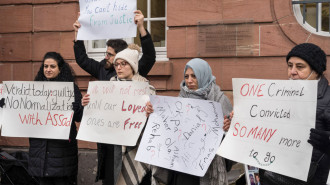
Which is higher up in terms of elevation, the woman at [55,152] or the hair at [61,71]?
the hair at [61,71]

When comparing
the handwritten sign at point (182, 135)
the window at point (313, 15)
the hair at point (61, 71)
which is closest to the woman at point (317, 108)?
the handwritten sign at point (182, 135)

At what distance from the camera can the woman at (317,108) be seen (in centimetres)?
243

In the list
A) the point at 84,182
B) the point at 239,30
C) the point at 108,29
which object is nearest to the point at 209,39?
the point at 239,30

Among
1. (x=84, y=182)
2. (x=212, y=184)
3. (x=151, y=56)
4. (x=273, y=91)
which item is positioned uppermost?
(x=151, y=56)

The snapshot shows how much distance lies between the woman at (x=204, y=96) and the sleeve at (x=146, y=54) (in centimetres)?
67

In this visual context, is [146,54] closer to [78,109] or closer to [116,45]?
[116,45]

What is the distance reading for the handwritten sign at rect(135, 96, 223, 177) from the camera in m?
3.10

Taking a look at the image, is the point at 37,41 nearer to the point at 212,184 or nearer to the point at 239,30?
the point at 239,30

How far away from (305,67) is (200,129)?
3.09ft

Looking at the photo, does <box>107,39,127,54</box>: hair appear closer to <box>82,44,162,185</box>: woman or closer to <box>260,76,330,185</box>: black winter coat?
<box>82,44,162,185</box>: woman

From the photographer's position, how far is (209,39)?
19.2ft

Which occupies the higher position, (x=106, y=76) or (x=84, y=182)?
(x=106, y=76)

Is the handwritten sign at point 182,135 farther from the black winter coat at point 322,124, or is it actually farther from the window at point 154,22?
the window at point 154,22

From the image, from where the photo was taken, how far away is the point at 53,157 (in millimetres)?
3936
